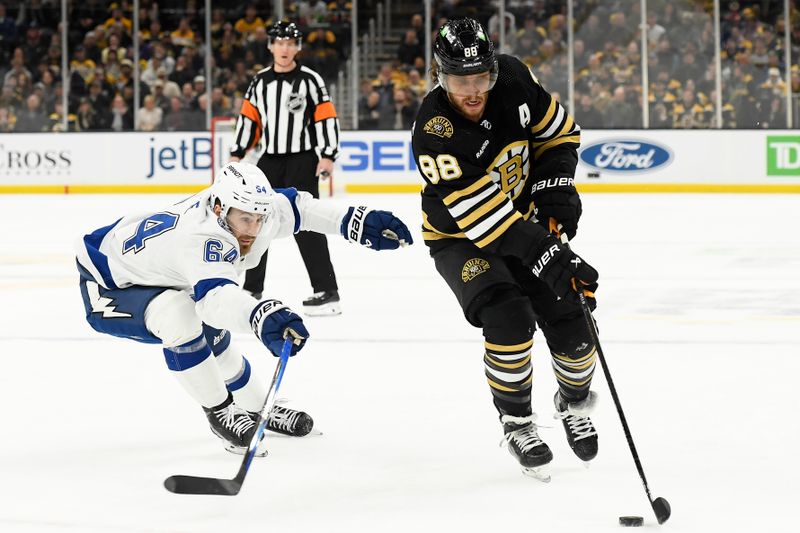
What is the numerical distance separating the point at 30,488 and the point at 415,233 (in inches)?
227

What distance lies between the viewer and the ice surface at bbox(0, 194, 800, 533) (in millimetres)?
2607

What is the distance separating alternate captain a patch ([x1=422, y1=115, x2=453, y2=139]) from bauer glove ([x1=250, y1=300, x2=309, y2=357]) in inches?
22.4

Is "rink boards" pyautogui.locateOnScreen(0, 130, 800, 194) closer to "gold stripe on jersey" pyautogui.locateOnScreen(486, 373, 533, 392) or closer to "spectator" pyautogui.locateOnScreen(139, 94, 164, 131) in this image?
"spectator" pyautogui.locateOnScreen(139, 94, 164, 131)

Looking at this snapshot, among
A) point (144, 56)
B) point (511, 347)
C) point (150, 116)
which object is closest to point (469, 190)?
point (511, 347)

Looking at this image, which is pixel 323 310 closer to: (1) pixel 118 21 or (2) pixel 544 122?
(2) pixel 544 122

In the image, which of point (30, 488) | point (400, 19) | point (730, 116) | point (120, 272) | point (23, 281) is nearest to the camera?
point (30, 488)

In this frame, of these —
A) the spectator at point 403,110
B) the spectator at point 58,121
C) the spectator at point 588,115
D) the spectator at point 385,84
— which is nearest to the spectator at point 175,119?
the spectator at point 58,121

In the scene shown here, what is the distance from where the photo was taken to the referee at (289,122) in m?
5.69

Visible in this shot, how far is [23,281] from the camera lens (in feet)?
21.1

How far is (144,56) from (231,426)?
11.0 meters

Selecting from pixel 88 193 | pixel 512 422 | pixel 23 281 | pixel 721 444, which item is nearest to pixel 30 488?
pixel 512 422

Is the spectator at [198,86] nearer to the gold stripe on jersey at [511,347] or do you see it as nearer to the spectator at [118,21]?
the spectator at [118,21]

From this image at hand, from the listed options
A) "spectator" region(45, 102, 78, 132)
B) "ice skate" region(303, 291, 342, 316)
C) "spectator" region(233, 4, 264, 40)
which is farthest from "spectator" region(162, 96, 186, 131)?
"ice skate" region(303, 291, 342, 316)

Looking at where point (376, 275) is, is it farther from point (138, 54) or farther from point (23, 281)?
point (138, 54)
